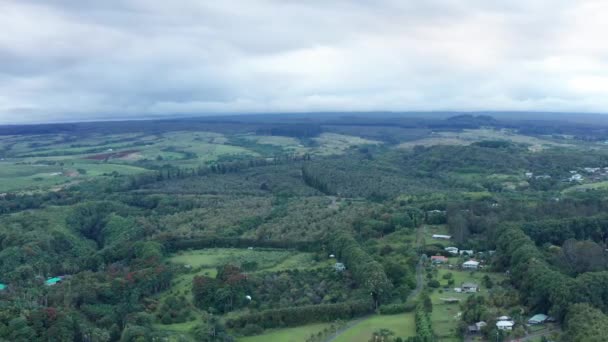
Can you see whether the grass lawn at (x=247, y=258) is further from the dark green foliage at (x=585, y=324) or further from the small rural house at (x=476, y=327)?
the dark green foliage at (x=585, y=324)

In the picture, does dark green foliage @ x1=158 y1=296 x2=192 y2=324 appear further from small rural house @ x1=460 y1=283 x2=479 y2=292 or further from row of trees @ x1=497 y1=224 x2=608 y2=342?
row of trees @ x1=497 y1=224 x2=608 y2=342

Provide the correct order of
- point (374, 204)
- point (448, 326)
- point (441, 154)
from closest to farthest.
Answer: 1. point (448, 326)
2. point (374, 204)
3. point (441, 154)

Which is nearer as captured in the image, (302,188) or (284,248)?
(284,248)

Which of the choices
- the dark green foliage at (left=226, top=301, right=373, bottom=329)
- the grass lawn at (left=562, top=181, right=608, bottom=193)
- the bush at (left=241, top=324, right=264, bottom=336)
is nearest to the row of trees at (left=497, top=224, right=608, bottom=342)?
the dark green foliage at (left=226, top=301, right=373, bottom=329)

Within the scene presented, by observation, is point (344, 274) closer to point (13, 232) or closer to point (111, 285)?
point (111, 285)

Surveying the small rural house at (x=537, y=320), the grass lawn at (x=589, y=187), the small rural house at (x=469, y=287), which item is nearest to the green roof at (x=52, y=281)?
the small rural house at (x=469, y=287)

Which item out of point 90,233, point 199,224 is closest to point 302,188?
point 199,224
